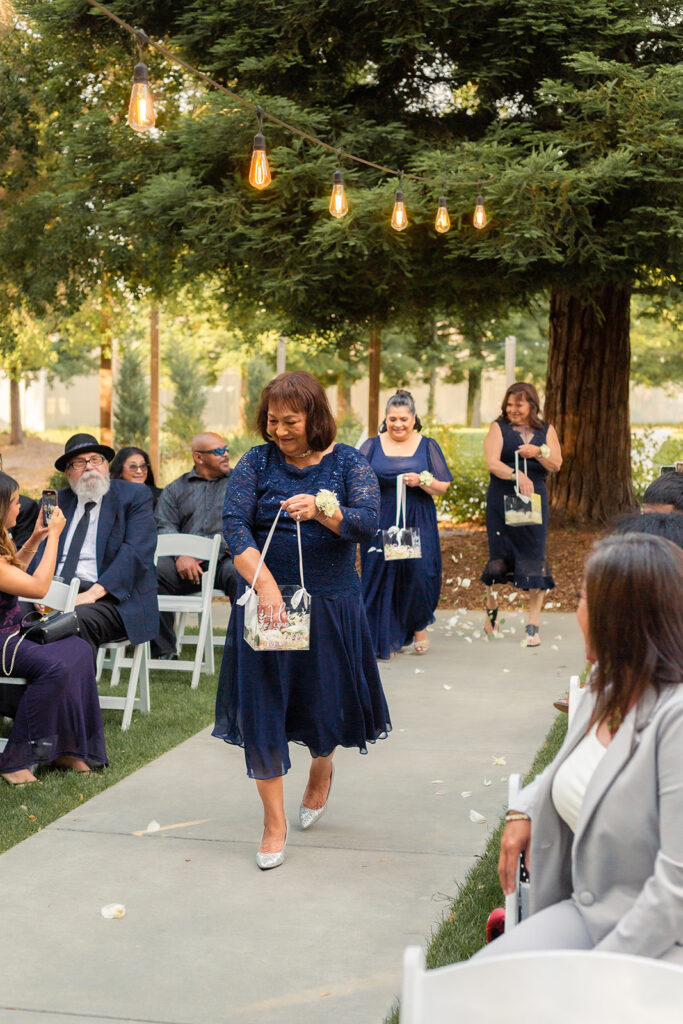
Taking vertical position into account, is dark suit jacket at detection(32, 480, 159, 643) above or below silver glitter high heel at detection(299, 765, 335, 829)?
above

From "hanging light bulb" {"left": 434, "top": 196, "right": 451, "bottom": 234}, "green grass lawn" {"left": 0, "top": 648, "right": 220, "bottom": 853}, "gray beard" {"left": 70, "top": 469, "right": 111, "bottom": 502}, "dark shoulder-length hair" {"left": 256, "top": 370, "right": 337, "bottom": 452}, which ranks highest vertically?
"hanging light bulb" {"left": 434, "top": 196, "right": 451, "bottom": 234}

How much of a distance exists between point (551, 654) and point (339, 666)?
15.4 ft

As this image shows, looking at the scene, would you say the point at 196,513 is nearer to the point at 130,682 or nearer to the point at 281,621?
the point at 130,682

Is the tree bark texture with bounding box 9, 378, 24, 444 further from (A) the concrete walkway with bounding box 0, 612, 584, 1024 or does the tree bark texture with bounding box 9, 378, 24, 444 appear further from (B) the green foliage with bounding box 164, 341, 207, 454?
(A) the concrete walkway with bounding box 0, 612, 584, 1024

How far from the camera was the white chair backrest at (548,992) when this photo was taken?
1.67 meters

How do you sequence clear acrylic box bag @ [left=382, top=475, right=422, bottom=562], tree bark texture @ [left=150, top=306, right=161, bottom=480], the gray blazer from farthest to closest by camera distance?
tree bark texture @ [left=150, top=306, right=161, bottom=480]
clear acrylic box bag @ [left=382, top=475, right=422, bottom=562]
the gray blazer

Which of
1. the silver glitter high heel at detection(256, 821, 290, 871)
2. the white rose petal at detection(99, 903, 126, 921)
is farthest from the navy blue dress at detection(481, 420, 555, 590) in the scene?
the white rose petal at detection(99, 903, 126, 921)

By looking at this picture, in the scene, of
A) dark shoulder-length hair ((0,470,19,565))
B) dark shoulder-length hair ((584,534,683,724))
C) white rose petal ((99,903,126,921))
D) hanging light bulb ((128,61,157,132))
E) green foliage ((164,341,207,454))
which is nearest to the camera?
dark shoulder-length hair ((584,534,683,724))

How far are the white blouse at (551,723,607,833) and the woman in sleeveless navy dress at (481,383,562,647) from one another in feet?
21.1

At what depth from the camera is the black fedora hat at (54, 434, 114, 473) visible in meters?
7.16

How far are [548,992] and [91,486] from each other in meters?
5.93

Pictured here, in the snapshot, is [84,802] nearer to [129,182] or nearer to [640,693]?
[640,693]

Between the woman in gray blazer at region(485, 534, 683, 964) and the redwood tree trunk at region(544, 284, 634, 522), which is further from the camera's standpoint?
the redwood tree trunk at region(544, 284, 634, 522)

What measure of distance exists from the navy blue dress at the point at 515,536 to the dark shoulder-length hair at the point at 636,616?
665 cm
